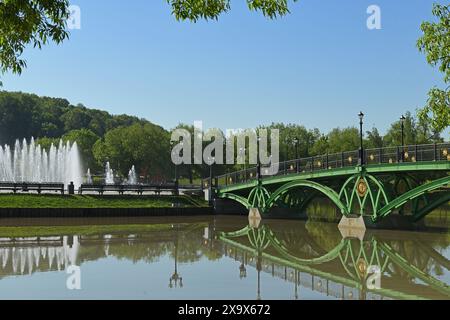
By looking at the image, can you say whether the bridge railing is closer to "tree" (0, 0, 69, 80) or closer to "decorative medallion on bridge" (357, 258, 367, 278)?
A: "decorative medallion on bridge" (357, 258, 367, 278)

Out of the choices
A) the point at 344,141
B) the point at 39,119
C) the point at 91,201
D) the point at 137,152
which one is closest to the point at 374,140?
the point at 344,141

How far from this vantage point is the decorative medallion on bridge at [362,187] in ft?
125

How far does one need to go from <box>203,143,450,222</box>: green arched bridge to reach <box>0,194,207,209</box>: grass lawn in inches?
169

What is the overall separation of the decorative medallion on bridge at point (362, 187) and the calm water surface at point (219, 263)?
2.68 metres

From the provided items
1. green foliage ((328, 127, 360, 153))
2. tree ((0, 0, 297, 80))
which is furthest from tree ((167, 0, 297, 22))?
green foliage ((328, 127, 360, 153))

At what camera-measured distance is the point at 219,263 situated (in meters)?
25.4

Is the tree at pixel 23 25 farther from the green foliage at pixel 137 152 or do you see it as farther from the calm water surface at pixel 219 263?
the green foliage at pixel 137 152

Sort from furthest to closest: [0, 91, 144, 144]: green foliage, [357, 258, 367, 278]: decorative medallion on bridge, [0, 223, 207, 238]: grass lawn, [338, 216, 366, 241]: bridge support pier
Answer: [0, 91, 144, 144]: green foliage
[338, 216, 366, 241]: bridge support pier
[0, 223, 207, 238]: grass lawn
[357, 258, 367, 278]: decorative medallion on bridge

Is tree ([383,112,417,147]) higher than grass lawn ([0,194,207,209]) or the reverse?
higher

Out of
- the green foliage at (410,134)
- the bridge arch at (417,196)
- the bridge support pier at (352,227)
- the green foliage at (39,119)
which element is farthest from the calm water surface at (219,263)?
the green foliage at (39,119)

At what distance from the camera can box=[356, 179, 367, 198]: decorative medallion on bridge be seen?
3806cm

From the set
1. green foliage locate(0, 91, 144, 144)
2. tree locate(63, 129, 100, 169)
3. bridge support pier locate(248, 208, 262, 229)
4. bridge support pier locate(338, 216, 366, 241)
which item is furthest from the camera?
green foliage locate(0, 91, 144, 144)

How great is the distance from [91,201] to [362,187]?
88.3 feet

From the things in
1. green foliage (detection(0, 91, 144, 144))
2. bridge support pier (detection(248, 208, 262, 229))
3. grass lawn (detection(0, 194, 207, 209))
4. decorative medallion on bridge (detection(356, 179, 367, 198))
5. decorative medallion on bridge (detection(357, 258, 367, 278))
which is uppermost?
green foliage (detection(0, 91, 144, 144))
